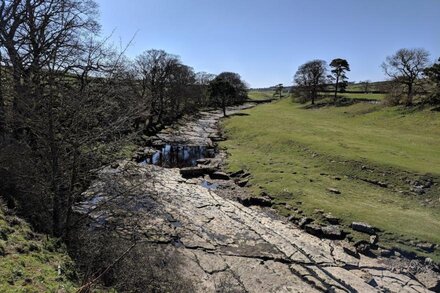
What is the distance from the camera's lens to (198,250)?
41.6 ft

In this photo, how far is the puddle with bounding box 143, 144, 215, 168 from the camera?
29047mm

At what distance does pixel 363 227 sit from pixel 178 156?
20.2 meters

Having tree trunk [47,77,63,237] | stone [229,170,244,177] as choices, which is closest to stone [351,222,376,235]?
stone [229,170,244,177]

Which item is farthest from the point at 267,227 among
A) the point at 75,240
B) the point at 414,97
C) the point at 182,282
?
the point at 414,97

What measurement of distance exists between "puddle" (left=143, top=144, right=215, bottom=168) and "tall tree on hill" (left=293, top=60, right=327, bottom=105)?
136 ft

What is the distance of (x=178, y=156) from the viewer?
3241cm

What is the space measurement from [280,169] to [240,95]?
79764 millimetres

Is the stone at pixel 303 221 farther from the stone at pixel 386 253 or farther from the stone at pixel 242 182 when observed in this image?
the stone at pixel 242 182

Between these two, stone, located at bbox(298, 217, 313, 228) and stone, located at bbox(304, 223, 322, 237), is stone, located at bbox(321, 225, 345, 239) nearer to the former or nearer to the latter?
stone, located at bbox(304, 223, 322, 237)

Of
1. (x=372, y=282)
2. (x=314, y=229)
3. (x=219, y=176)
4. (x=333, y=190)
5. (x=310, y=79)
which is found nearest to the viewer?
(x=372, y=282)

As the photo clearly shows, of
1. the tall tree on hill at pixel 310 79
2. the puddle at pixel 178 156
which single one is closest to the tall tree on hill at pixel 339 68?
the tall tree on hill at pixel 310 79

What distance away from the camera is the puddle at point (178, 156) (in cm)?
2905

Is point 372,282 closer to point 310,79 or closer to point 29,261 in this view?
point 29,261

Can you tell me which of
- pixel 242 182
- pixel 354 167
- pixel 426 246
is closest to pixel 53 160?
pixel 426 246
